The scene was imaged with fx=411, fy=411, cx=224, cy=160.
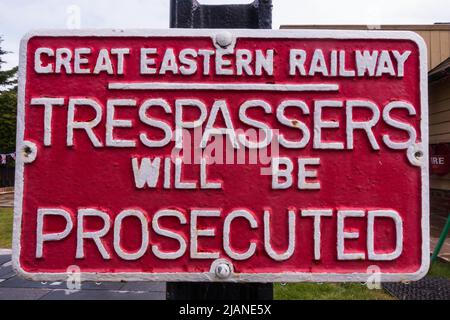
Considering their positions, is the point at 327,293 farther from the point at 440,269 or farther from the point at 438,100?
the point at 438,100

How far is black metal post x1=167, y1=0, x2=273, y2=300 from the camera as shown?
119cm

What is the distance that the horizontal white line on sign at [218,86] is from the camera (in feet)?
3.53

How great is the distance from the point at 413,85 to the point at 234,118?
0.49 m

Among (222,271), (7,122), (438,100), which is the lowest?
(222,271)

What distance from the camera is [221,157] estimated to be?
3.48 ft

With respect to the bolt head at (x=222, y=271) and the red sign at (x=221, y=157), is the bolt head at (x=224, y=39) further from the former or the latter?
the bolt head at (x=222, y=271)

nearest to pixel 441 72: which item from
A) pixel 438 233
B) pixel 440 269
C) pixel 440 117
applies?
pixel 440 117

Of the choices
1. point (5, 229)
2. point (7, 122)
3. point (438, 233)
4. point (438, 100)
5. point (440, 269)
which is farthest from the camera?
point (7, 122)

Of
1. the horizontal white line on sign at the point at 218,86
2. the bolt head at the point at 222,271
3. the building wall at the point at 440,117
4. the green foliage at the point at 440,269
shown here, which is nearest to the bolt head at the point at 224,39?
the horizontal white line on sign at the point at 218,86

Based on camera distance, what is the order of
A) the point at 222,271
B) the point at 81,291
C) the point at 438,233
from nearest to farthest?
the point at 222,271 → the point at 81,291 → the point at 438,233

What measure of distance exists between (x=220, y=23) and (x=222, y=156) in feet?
1.48

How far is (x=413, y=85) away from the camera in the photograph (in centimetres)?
110

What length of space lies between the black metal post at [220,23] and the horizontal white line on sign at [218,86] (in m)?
0.23

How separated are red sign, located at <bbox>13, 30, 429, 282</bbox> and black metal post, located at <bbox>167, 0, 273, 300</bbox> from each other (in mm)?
151
